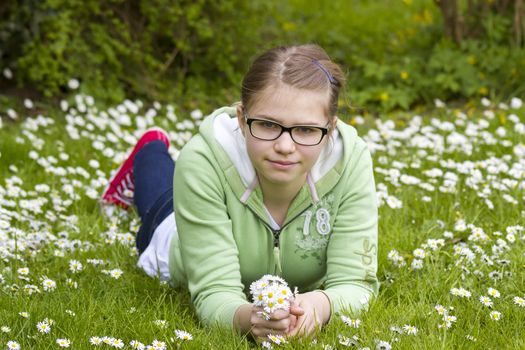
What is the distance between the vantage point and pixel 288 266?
3.17 meters

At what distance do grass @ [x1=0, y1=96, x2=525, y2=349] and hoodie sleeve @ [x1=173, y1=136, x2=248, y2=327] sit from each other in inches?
5.3

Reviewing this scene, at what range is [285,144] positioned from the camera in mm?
2760

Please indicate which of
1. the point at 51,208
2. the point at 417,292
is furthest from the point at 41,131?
the point at 417,292

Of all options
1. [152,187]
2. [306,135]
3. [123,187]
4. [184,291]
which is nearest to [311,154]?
[306,135]

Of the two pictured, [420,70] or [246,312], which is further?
[420,70]

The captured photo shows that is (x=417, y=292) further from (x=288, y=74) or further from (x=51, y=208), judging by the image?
(x=51, y=208)

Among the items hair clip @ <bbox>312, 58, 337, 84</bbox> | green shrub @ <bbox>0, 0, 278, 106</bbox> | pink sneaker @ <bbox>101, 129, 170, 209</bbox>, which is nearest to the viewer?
hair clip @ <bbox>312, 58, 337, 84</bbox>

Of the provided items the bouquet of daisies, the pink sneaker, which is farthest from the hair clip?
the pink sneaker

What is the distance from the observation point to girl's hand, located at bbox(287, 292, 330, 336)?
2.74 metres

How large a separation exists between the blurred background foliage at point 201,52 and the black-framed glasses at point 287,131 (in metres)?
3.12

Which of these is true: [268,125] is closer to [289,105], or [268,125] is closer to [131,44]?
[289,105]

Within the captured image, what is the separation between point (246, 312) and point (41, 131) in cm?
301

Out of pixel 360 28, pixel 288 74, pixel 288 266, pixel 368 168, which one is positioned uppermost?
pixel 288 74

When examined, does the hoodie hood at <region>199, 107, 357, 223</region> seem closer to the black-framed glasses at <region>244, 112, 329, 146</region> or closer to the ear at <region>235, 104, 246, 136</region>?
the ear at <region>235, 104, 246, 136</region>
